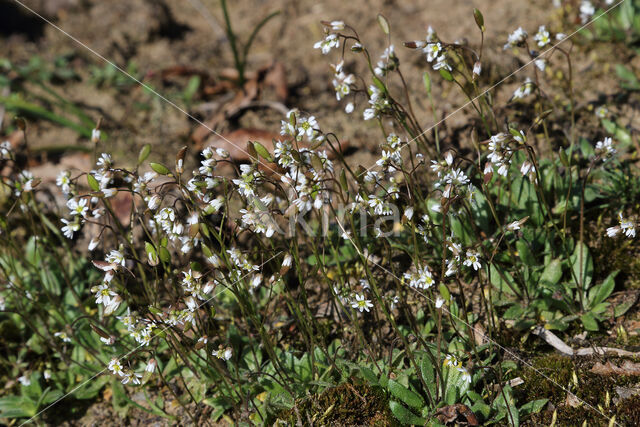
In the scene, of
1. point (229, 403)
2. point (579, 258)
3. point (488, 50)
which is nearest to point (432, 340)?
point (579, 258)

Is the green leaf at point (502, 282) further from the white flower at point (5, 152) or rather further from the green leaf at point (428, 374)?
the white flower at point (5, 152)

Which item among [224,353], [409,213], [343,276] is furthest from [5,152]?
[409,213]

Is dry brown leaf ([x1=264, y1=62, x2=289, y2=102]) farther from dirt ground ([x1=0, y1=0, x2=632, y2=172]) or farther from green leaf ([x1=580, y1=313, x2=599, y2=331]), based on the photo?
green leaf ([x1=580, y1=313, x2=599, y2=331])

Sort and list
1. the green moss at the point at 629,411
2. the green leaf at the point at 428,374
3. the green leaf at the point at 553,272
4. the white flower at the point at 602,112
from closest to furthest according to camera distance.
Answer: the green moss at the point at 629,411, the green leaf at the point at 428,374, the green leaf at the point at 553,272, the white flower at the point at 602,112

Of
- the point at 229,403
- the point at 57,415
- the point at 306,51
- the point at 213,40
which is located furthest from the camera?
the point at 213,40

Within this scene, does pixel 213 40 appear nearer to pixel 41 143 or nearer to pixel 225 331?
pixel 41 143

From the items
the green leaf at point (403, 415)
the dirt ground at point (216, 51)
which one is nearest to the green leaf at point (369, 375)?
the green leaf at point (403, 415)
